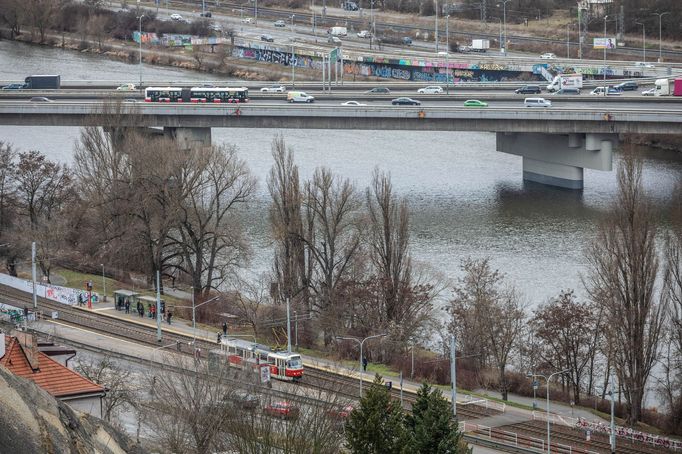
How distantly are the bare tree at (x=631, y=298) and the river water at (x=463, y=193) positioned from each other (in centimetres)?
630

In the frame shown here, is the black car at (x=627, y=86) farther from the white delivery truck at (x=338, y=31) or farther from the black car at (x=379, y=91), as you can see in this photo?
the white delivery truck at (x=338, y=31)

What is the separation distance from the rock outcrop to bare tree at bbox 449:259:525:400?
77.1 feet

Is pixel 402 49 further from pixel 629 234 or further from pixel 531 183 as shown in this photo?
pixel 629 234

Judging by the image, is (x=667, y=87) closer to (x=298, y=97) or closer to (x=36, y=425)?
(x=298, y=97)

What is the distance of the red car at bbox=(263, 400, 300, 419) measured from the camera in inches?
858

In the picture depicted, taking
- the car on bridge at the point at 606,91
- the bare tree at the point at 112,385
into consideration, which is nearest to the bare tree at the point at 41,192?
the bare tree at the point at 112,385

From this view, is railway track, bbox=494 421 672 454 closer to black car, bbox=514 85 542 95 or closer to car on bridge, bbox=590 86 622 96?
car on bridge, bbox=590 86 622 96

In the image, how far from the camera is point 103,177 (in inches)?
1854

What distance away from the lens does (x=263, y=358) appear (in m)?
31.6

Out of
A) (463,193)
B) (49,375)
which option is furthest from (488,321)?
(463,193)

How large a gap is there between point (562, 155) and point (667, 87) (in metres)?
9.55

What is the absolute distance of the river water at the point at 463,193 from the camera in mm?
43688

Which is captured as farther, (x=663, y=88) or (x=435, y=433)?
(x=663, y=88)

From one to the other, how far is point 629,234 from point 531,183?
92.1 feet
